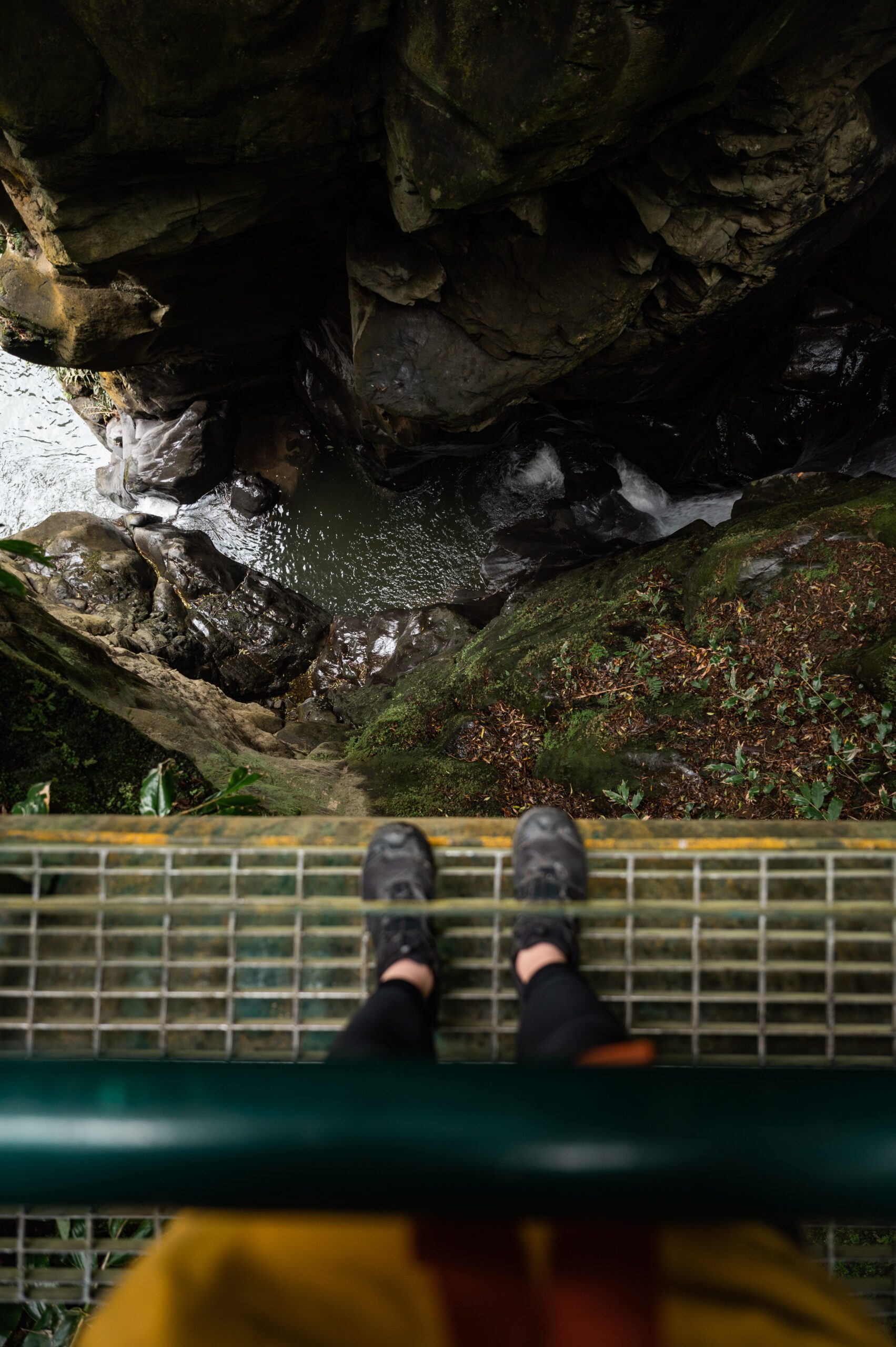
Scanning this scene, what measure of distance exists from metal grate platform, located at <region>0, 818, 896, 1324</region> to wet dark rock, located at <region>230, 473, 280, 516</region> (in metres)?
7.40

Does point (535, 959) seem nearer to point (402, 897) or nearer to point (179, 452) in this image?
point (402, 897)

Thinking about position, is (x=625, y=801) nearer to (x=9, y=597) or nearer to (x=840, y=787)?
(x=840, y=787)

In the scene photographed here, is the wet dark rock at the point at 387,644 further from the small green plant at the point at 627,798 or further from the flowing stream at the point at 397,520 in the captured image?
the small green plant at the point at 627,798

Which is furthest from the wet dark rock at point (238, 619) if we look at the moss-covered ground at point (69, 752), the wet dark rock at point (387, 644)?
the moss-covered ground at point (69, 752)

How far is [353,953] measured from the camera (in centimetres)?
226

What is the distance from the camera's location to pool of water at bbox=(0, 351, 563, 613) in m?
8.80

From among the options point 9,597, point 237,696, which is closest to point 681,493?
point 237,696

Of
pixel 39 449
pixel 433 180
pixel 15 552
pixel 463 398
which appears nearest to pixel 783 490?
pixel 463 398

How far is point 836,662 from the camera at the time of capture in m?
4.33

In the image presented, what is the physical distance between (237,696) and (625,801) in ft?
16.1

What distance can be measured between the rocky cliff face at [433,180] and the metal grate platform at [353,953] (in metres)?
4.20

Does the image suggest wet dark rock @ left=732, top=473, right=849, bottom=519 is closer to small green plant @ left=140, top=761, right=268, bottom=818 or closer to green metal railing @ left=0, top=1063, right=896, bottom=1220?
small green plant @ left=140, top=761, right=268, bottom=818

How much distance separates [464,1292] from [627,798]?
3.43 m

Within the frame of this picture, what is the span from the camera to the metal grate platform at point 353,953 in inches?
84.0
